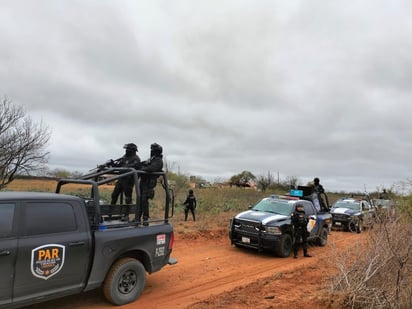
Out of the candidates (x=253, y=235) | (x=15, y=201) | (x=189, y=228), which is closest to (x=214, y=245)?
(x=253, y=235)

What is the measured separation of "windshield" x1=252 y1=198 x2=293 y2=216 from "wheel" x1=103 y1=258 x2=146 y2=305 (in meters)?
6.91

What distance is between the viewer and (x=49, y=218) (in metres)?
5.34

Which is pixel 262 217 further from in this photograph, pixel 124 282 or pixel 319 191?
pixel 124 282

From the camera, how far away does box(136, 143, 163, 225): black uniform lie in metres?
7.62

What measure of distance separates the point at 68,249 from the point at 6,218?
96cm

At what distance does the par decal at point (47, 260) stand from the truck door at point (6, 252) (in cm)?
27

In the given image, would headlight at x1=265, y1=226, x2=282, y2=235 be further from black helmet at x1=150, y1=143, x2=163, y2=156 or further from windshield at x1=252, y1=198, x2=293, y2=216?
black helmet at x1=150, y1=143, x2=163, y2=156

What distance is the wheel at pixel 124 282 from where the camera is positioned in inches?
237

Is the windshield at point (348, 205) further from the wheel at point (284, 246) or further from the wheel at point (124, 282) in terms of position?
the wheel at point (124, 282)

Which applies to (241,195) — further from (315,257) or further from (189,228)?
(315,257)

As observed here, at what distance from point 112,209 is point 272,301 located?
10.8 ft

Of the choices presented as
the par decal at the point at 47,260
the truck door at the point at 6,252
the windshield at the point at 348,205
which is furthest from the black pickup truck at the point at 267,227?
the windshield at the point at 348,205

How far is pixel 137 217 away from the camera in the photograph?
21.9 ft

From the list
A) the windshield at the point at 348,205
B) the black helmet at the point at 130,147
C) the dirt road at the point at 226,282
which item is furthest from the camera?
the windshield at the point at 348,205
